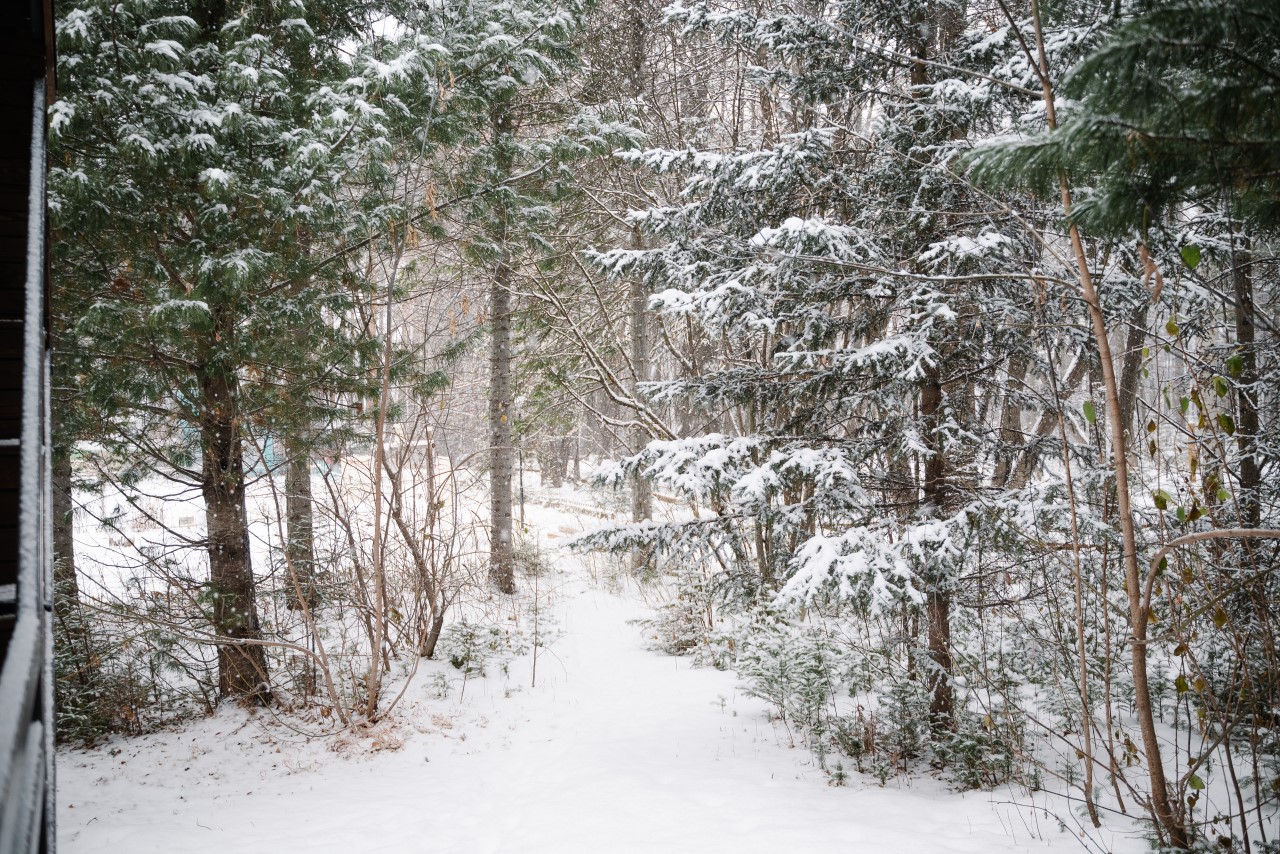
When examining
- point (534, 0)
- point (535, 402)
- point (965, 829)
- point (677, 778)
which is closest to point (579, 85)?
point (534, 0)

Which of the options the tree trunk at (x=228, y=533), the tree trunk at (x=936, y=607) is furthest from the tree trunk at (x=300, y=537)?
the tree trunk at (x=936, y=607)

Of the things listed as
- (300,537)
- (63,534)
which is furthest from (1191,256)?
(63,534)

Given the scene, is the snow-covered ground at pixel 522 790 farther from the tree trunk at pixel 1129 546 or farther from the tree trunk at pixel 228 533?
the tree trunk at pixel 1129 546

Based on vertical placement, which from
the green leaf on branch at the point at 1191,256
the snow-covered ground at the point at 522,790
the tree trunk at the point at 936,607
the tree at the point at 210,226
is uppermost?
the tree at the point at 210,226

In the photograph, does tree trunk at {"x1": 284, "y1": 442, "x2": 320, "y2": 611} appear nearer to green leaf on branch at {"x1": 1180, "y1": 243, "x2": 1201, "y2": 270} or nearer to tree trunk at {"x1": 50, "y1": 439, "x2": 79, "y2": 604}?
tree trunk at {"x1": 50, "y1": 439, "x2": 79, "y2": 604}

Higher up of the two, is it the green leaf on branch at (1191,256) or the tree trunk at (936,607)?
the green leaf on branch at (1191,256)

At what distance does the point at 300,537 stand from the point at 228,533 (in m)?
1.34

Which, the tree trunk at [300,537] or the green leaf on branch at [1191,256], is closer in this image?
the green leaf on branch at [1191,256]

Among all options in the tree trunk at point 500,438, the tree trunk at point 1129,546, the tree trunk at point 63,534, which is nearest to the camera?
the tree trunk at point 1129,546

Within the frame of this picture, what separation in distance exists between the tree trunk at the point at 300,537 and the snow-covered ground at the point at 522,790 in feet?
4.02

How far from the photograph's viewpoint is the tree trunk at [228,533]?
224 inches

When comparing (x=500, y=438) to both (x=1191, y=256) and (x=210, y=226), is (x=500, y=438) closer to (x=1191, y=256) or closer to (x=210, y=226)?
(x=210, y=226)

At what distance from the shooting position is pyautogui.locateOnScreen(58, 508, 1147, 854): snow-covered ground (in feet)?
13.1

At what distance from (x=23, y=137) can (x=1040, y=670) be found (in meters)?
8.39
